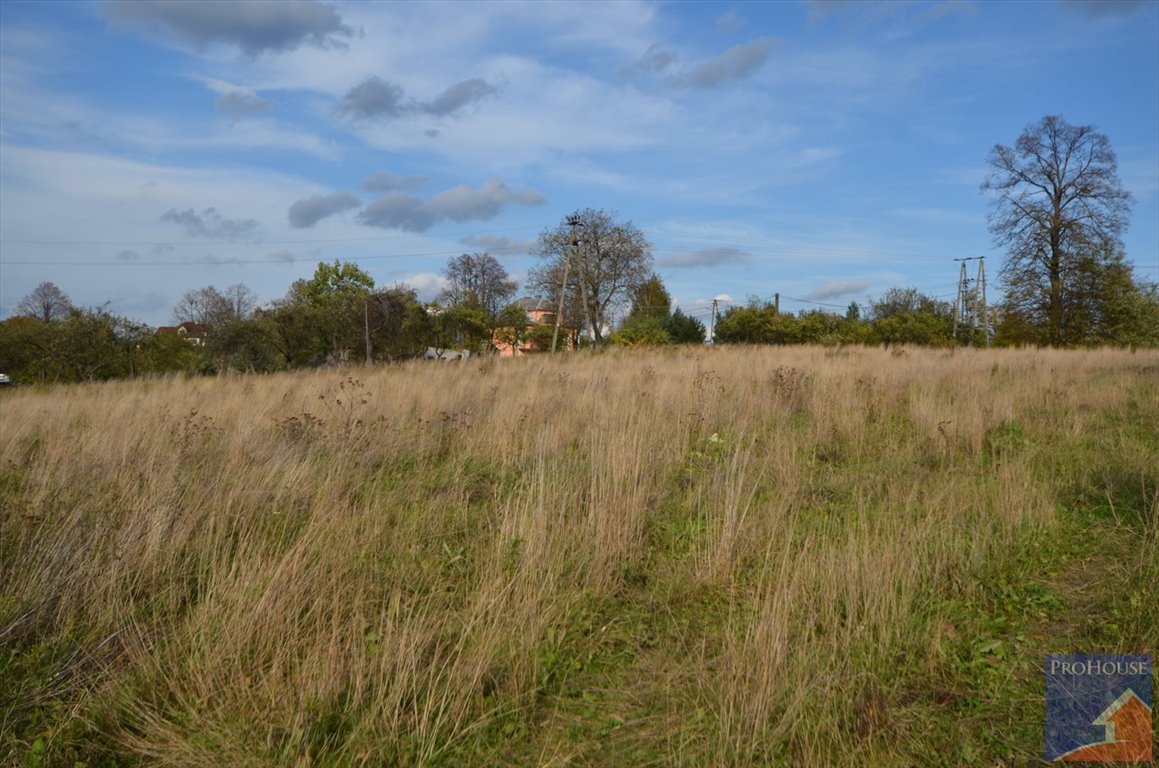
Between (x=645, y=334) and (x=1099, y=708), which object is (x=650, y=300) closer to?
(x=645, y=334)

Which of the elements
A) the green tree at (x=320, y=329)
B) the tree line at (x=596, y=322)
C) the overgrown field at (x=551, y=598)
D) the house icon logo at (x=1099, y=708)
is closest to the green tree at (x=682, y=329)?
the tree line at (x=596, y=322)

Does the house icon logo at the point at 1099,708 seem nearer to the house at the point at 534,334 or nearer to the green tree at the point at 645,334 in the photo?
the green tree at the point at 645,334

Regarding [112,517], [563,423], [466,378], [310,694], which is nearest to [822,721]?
[310,694]

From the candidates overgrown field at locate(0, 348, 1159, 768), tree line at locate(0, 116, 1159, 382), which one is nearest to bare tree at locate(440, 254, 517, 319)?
tree line at locate(0, 116, 1159, 382)

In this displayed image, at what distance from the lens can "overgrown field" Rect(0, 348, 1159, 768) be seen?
2.53 meters

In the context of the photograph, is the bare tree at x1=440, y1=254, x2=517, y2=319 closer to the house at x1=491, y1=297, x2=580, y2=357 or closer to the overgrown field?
the house at x1=491, y1=297, x2=580, y2=357

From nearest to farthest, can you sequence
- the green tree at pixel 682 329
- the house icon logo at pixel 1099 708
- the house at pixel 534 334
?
the house icon logo at pixel 1099 708 → the green tree at pixel 682 329 → the house at pixel 534 334

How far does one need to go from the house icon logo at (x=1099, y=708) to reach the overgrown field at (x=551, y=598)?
0.28ft

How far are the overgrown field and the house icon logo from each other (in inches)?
3.3

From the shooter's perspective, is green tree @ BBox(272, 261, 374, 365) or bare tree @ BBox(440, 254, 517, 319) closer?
green tree @ BBox(272, 261, 374, 365)

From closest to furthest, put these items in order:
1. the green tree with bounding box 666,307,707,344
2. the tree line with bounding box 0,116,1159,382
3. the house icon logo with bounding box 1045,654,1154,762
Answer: the house icon logo with bounding box 1045,654,1154,762, the tree line with bounding box 0,116,1159,382, the green tree with bounding box 666,307,707,344

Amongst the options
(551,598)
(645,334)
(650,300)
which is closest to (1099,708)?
(551,598)

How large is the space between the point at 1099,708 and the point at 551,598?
2319 mm

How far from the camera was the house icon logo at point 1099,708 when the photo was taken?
2.48m
